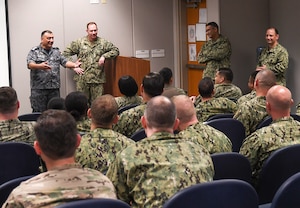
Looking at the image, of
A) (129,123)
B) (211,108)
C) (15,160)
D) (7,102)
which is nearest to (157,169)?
(15,160)

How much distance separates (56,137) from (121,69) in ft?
21.5

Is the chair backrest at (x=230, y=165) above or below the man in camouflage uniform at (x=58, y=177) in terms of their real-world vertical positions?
below

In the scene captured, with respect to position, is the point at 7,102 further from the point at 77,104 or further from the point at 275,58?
the point at 275,58

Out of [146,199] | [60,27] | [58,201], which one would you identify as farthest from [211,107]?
[60,27]

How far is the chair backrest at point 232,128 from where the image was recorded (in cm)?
454

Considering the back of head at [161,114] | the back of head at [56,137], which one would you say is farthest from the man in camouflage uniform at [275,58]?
the back of head at [56,137]

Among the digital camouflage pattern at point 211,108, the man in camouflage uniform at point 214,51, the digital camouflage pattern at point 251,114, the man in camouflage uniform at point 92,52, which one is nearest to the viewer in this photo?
the digital camouflage pattern at point 251,114

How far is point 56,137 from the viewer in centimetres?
242

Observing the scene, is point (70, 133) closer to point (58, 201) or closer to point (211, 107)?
point (58, 201)

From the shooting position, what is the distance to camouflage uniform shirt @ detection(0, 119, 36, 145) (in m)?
4.21

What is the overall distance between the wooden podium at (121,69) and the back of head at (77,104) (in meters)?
4.23

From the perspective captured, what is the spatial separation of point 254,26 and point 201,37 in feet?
3.19

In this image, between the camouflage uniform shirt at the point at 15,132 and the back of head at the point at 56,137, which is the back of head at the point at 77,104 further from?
the back of head at the point at 56,137

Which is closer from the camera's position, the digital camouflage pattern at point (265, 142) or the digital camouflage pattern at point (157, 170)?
the digital camouflage pattern at point (157, 170)
